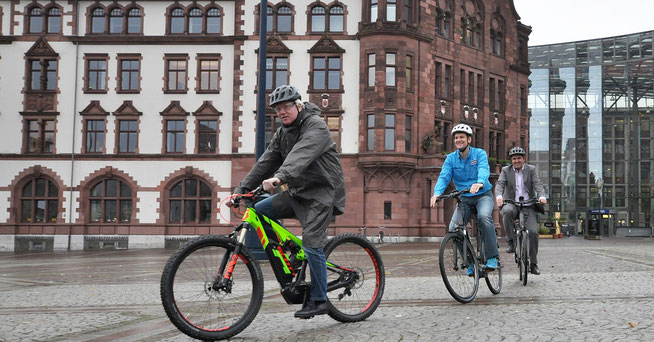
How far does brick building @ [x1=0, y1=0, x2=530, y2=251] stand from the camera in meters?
33.1

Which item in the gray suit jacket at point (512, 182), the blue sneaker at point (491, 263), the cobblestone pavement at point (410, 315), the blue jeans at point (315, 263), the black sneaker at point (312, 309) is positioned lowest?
the cobblestone pavement at point (410, 315)

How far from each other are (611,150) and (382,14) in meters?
41.1

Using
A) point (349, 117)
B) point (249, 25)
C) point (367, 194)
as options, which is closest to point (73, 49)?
point (249, 25)

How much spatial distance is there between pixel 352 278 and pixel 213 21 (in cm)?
3071

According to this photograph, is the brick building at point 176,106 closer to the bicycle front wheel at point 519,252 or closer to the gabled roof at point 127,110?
the gabled roof at point 127,110

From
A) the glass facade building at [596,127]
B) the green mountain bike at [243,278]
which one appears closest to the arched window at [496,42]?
the glass facade building at [596,127]

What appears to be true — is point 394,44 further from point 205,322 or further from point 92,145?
point 205,322

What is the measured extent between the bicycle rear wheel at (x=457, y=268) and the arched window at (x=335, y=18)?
91.3ft

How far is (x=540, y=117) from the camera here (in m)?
67.6

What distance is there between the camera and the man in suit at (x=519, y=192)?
907cm

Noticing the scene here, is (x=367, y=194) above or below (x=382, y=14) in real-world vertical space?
below

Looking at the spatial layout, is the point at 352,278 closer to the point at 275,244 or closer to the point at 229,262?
the point at 275,244

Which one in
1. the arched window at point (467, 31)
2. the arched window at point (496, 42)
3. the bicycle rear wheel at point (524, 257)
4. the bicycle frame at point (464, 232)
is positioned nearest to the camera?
the bicycle frame at point (464, 232)

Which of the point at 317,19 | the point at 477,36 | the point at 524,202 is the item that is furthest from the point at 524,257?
the point at 477,36
